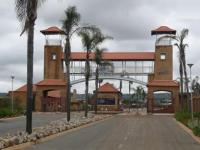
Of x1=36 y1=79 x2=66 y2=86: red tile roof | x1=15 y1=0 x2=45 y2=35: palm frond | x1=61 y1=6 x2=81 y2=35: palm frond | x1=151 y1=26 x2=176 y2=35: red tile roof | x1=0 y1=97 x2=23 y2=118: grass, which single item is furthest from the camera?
x1=151 y1=26 x2=176 y2=35: red tile roof

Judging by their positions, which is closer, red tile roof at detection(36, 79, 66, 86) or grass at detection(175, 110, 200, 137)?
grass at detection(175, 110, 200, 137)

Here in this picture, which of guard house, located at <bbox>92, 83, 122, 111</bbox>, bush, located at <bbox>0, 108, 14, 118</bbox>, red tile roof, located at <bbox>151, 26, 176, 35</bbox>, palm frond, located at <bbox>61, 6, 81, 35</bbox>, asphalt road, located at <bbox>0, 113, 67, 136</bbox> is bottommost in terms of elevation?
asphalt road, located at <bbox>0, 113, 67, 136</bbox>

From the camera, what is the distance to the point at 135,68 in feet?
306

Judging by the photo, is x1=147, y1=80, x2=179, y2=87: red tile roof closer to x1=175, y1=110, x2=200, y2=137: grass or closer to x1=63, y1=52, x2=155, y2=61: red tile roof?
x1=63, y1=52, x2=155, y2=61: red tile roof

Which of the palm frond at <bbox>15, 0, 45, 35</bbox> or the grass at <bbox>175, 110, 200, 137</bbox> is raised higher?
the palm frond at <bbox>15, 0, 45, 35</bbox>

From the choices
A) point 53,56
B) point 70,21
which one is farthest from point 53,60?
point 70,21

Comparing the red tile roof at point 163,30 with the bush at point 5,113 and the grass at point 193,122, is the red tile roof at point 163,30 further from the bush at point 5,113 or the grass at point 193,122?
the grass at point 193,122

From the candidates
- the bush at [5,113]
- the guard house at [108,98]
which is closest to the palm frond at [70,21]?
the bush at [5,113]

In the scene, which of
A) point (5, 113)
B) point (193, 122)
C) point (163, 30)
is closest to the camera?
point (193, 122)

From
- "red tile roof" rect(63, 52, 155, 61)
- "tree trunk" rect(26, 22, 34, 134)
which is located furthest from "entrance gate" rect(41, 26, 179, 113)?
"tree trunk" rect(26, 22, 34, 134)

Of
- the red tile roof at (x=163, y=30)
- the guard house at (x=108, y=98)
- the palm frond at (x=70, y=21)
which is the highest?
the red tile roof at (x=163, y=30)

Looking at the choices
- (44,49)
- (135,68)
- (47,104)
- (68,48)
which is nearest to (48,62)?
(44,49)

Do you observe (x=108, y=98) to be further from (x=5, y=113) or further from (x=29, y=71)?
(x=29, y=71)

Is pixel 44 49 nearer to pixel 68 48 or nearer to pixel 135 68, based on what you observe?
pixel 135 68
